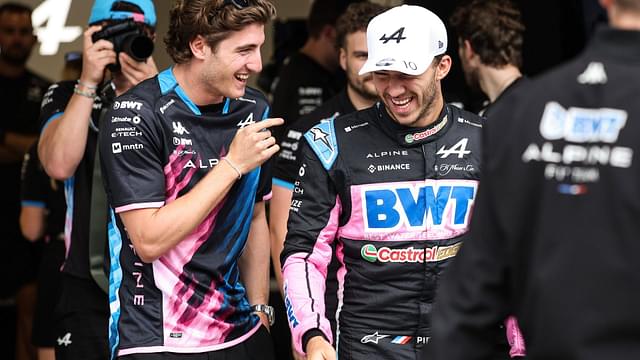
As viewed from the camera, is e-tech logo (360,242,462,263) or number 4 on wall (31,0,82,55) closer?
e-tech logo (360,242,462,263)

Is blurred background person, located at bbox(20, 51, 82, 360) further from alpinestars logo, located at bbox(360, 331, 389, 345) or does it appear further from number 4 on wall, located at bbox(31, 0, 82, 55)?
alpinestars logo, located at bbox(360, 331, 389, 345)

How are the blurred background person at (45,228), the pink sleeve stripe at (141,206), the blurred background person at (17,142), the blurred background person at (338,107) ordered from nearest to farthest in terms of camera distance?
the pink sleeve stripe at (141,206), the blurred background person at (338,107), the blurred background person at (45,228), the blurred background person at (17,142)

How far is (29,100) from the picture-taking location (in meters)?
6.39

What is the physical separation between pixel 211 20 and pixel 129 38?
711mm

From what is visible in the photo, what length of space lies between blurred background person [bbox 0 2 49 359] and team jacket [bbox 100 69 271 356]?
9.84 ft

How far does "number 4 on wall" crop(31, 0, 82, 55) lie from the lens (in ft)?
19.7

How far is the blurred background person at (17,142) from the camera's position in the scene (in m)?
6.32

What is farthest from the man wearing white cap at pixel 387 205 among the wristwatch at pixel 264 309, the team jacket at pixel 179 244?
the wristwatch at pixel 264 309

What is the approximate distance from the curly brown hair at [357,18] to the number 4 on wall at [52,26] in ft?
5.70

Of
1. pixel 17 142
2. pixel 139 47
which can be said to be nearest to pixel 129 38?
pixel 139 47

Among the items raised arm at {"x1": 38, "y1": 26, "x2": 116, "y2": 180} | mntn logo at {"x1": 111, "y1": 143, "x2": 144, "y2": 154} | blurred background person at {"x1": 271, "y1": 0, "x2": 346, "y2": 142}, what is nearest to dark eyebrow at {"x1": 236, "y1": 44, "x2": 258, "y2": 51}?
mntn logo at {"x1": 111, "y1": 143, "x2": 144, "y2": 154}

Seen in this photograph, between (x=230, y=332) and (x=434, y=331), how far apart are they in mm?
1353

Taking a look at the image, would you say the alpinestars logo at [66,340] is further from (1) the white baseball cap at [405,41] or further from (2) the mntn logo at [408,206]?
(1) the white baseball cap at [405,41]

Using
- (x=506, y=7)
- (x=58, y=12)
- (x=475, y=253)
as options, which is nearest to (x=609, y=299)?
(x=475, y=253)
